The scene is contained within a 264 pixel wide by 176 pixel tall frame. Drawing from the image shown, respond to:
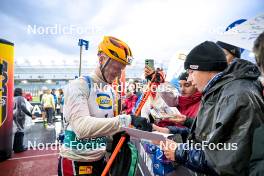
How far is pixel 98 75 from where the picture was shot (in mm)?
2381

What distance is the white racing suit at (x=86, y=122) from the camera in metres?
1.96

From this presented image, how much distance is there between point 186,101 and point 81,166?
1990mm

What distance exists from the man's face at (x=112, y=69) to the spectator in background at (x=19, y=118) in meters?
6.39

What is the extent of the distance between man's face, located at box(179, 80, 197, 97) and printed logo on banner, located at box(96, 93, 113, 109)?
172 cm

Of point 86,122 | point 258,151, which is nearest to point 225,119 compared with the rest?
point 258,151

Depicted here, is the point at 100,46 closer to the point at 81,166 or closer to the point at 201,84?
the point at 201,84

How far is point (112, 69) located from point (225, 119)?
49.7 inches

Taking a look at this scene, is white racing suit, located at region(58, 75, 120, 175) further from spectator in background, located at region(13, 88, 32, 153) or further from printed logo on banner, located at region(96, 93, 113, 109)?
spectator in background, located at region(13, 88, 32, 153)

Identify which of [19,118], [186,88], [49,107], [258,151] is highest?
[186,88]

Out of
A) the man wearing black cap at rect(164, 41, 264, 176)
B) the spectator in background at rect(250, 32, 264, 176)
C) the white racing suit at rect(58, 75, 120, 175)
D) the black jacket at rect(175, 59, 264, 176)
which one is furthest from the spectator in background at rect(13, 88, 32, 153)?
the spectator in background at rect(250, 32, 264, 176)

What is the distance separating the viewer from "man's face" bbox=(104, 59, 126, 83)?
2317 mm

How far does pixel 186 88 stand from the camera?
3.73 meters

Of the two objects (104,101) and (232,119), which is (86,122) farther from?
(232,119)

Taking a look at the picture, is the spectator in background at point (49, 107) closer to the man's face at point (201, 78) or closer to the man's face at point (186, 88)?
the man's face at point (186, 88)
